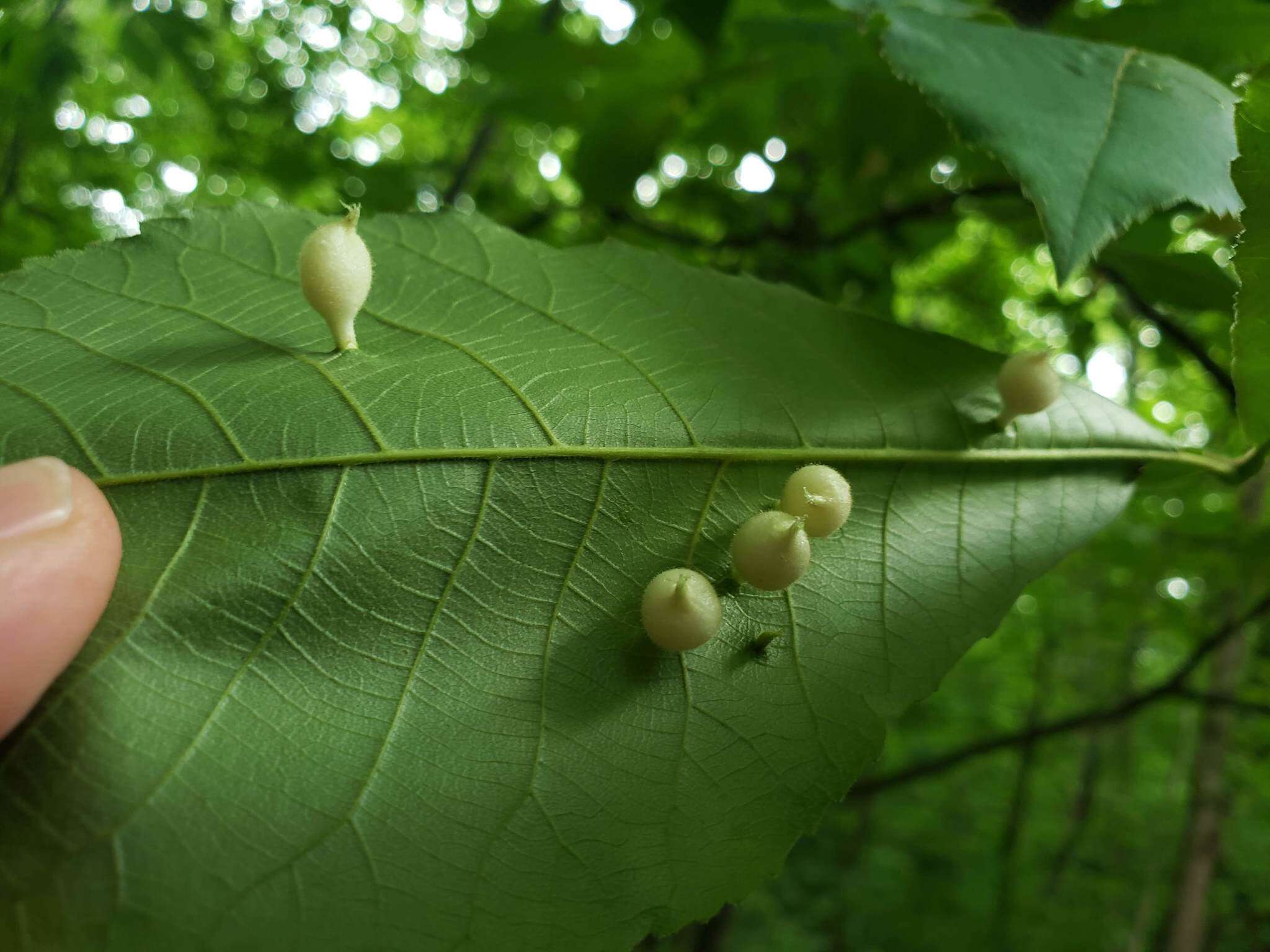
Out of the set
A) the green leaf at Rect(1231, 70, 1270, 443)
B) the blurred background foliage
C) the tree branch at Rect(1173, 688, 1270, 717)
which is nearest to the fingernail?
the blurred background foliage

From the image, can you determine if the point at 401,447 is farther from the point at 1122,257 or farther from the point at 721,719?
the point at 1122,257

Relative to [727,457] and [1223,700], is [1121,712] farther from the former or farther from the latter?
[727,457]

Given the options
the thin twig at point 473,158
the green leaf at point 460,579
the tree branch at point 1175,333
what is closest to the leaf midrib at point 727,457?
the green leaf at point 460,579

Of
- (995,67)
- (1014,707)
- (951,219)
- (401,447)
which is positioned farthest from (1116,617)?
(1014,707)

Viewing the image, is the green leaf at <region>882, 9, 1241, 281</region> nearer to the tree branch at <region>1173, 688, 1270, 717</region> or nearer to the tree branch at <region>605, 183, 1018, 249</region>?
the tree branch at <region>605, 183, 1018, 249</region>

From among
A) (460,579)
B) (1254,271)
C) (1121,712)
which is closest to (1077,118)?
(1254,271)

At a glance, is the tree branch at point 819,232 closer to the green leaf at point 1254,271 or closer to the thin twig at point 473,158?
the thin twig at point 473,158
